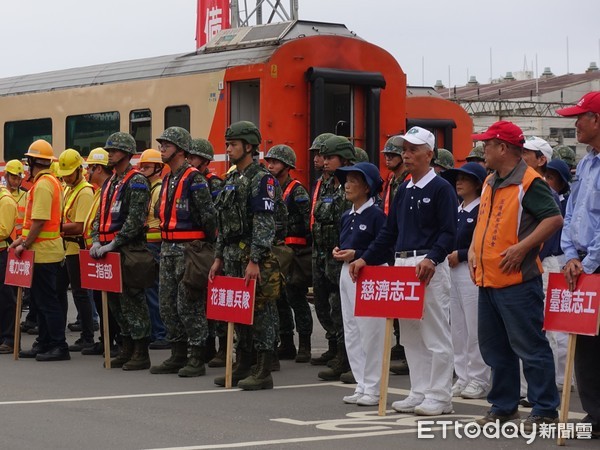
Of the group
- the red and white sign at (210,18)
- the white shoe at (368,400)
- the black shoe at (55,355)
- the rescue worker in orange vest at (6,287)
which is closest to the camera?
the white shoe at (368,400)

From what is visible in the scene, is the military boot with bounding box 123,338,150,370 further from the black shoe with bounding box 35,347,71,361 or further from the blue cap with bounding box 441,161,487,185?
the blue cap with bounding box 441,161,487,185

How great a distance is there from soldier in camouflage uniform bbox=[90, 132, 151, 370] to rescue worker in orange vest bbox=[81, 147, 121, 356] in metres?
0.55

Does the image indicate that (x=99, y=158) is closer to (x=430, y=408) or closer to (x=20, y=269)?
(x=20, y=269)

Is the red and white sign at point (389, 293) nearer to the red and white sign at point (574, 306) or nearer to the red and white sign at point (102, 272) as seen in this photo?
the red and white sign at point (574, 306)

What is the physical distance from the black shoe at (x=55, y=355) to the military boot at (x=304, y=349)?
2.47 m

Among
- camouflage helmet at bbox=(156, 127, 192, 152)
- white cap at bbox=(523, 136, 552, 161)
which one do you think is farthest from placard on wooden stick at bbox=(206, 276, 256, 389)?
white cap at bbox=(523, 136, 552, 161)

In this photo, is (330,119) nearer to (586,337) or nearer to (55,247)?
(55,247)

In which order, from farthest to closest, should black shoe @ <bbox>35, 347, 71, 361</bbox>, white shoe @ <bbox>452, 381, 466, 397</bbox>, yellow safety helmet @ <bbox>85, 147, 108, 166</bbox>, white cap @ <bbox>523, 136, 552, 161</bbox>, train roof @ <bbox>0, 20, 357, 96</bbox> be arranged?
train roof @ <bbox>0, 20, 357, 96</bbox> < yellow safety helmet @ <bbox>85, 147, 108, 166</bbox> < black shoe @ <bbox>35, 347, 71, 361</bbox> < white cap @ <bbox>523, 136, 552, 161</bbox> < white shoe @ <bbox>452, 381, 466, 397</bbox>

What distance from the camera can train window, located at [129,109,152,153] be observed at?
1923cm

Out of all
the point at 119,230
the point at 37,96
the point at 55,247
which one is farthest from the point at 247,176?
the point at 37,96

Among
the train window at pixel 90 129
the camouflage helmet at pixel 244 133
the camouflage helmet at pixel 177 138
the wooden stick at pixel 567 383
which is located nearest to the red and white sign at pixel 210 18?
the train window at pixel 90 129

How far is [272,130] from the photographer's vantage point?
56.6 feet

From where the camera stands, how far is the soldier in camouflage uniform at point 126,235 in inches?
463

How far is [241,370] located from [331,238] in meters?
1.59
